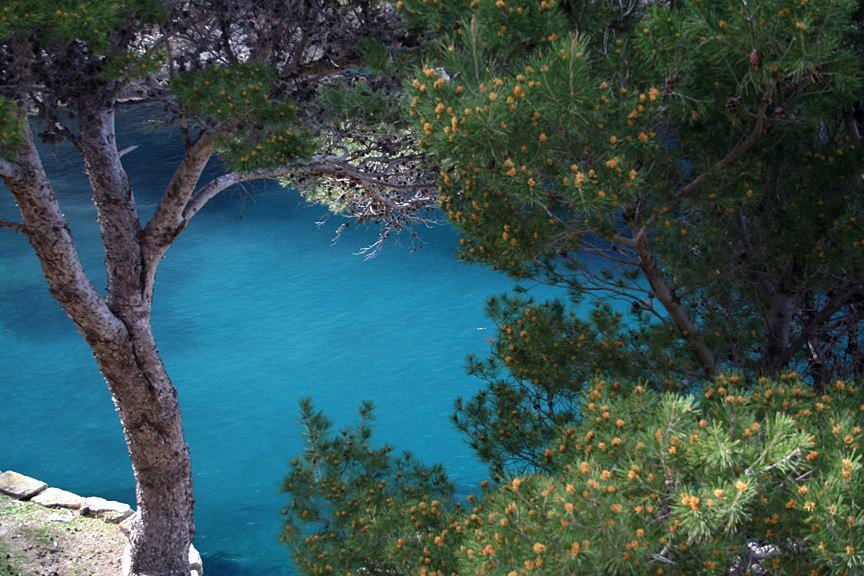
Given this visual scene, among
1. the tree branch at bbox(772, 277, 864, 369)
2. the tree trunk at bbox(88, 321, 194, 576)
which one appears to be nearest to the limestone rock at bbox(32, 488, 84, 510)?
the tree trunk at bbox(88, 321, 194, 576)

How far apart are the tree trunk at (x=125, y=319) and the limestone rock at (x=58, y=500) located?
1.22 metres

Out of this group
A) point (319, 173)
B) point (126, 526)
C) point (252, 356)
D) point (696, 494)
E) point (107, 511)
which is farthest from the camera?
point (252, 356)

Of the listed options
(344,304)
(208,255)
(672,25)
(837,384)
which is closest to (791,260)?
(837,384)

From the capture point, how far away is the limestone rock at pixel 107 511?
6305mm

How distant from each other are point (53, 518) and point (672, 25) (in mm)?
5358

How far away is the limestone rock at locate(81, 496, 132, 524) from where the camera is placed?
6305 mm

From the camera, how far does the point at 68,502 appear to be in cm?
646

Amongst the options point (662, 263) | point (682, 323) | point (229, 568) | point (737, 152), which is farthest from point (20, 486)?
point (737, 152)

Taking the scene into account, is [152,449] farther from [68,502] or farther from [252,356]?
[252,356]

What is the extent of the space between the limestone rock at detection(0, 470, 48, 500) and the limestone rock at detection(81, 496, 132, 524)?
490 millimetres

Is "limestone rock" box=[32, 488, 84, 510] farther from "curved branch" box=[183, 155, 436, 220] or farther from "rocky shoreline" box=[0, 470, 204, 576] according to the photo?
"curved branch" box=[183, 155, 436, 220]

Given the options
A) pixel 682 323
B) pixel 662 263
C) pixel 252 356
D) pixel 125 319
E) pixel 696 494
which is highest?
pixel 252 356

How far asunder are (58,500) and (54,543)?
0.64 meters

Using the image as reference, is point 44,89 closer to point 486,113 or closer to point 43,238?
point 43,238
